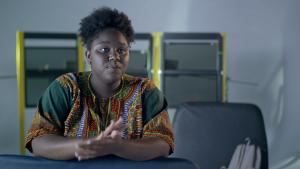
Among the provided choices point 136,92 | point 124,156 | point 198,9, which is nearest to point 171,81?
point 198,9

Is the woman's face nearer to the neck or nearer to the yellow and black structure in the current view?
the neck

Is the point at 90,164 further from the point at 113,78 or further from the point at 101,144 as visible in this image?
the point at 113,78

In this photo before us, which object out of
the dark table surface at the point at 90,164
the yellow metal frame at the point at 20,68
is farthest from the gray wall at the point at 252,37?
the dark table surface at the point at 90,164

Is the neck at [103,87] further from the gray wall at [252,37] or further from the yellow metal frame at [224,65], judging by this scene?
the gray wall at [252,37]

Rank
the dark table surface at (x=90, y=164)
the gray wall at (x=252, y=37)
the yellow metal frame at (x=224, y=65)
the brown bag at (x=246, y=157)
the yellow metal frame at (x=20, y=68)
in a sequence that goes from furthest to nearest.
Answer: the gray wall at (x=252, y=37) → the yellow metal frame at (x=224, y=65) → the yellow metal frame at (x=20, y=68) → the brown bag at (x=246, y=157) → the dark table surface at (x=90, y=164)

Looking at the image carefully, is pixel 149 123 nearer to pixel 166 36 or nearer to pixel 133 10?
pixel 166 36

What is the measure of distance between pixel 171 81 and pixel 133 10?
744mm

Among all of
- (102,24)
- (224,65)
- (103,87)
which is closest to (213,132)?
(103,87)

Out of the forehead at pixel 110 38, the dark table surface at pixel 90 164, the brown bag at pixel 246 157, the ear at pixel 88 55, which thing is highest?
the forehead at pixel 110 38

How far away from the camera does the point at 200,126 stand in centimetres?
171

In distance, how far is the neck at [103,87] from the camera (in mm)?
1226

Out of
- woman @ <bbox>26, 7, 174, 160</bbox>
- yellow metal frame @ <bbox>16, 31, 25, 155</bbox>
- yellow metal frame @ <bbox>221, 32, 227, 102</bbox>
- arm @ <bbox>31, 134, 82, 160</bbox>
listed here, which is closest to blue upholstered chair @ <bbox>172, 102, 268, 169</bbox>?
woman @ <bbox>26, 7, 174, 160</bbox>

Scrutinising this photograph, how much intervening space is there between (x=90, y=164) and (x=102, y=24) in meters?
0.56

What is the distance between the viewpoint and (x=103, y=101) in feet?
3.98
